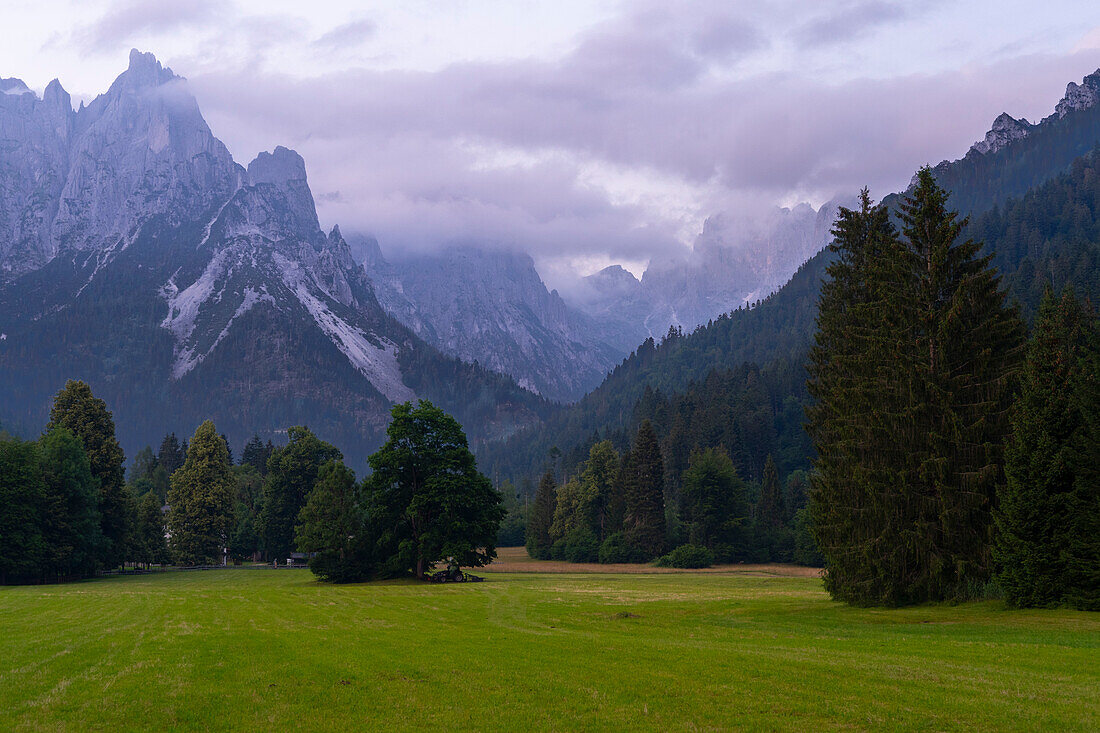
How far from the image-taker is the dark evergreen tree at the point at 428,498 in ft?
245

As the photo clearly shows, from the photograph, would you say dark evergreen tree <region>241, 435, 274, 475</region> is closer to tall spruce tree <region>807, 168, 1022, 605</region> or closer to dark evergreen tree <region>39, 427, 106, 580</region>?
dark evergreen tree <region>39, 427, 106, 580</region>

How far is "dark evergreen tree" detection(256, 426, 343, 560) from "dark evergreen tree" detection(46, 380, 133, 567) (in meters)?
20.7

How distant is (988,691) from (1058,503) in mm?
20194

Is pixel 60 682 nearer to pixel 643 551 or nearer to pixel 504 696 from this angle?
pixel 504 696

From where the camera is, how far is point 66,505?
255 feet

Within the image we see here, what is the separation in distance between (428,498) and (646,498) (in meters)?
52.3

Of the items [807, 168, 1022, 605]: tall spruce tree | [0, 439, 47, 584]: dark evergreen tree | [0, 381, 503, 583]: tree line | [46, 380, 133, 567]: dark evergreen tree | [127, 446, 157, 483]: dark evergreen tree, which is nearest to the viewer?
[807, 168, 1022, 605]: tall spruce tree

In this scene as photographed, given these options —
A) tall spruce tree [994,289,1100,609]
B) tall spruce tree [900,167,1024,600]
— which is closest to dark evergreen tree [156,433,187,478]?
tall spruce tree [900,167,1024,600]

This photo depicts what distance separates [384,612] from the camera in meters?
43.4

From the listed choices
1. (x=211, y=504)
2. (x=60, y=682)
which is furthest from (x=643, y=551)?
(x=60, y=682)

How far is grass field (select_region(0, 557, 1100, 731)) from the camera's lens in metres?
16.2

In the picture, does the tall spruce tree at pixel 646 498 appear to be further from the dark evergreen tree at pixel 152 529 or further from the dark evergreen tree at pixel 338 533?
the dark evergreen tree at pixel 152 529

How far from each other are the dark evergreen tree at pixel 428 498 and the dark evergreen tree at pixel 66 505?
29317 millimetres

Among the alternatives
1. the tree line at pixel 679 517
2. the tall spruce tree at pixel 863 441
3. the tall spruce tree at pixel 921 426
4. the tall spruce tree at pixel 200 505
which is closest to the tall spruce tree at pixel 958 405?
the tall spruce tree at pixel 921 426
